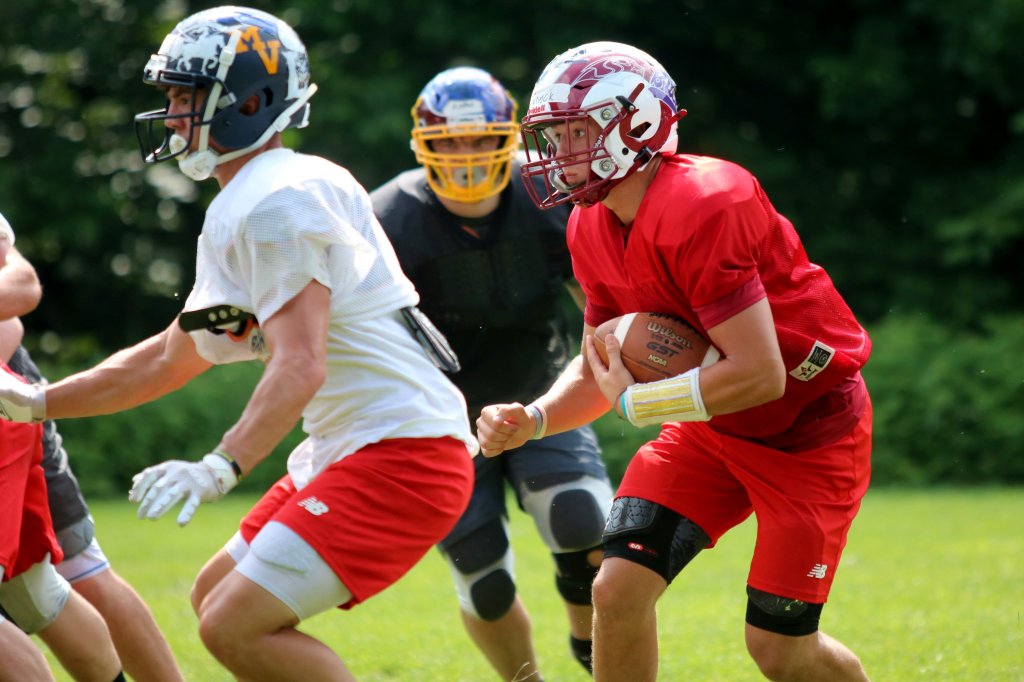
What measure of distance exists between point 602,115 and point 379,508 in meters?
1.26

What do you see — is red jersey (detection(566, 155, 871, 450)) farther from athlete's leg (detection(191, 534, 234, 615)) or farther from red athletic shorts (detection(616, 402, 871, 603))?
athlete's leg (detection(191, 534, 234, 615))

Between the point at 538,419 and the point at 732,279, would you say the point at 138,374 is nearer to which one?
the point at 538,419

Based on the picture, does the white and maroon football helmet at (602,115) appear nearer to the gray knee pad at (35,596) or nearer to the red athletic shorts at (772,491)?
the red athletic shorts at (772,491)

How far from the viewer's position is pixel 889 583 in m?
7.85

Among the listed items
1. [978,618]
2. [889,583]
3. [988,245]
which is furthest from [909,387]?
[978,618]

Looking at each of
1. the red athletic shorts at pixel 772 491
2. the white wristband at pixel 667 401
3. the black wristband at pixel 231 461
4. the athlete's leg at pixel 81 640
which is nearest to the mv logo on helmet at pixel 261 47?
the black wristband at pixel 231 461

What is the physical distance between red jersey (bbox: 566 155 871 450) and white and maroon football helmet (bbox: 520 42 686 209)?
0.11 meters

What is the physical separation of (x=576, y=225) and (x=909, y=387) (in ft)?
34.8

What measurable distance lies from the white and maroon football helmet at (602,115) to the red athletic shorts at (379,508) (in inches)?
33.0

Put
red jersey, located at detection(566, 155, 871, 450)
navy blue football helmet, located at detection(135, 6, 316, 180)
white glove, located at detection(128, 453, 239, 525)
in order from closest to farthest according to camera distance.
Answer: white glove, located at detection(128, 453, 239, 525) < red jersey, located at detection(566, 155, 871, 450) < navy blue football helmet, located at detection(135, 6, 316, 180)

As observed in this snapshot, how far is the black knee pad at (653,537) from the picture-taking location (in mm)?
3959

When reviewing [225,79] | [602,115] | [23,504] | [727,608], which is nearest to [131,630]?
[23,504]

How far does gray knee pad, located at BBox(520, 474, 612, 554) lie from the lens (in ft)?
16.6

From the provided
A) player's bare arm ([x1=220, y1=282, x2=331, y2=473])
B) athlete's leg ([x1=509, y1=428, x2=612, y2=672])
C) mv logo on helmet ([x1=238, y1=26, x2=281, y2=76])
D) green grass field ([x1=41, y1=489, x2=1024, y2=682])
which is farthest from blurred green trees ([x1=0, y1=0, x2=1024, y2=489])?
player's bare arm ([x1=220, y1=282, x2=331, y2=473])
